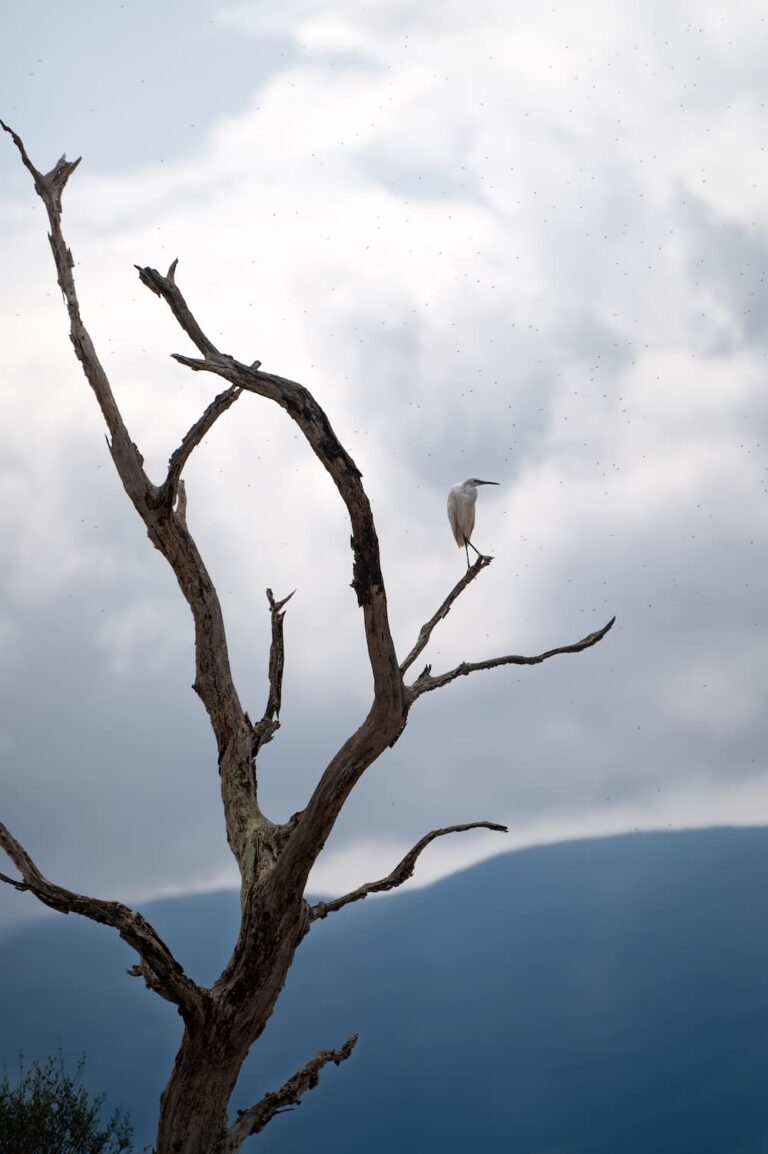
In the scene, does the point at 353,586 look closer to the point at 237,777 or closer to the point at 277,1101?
the point at 237,777

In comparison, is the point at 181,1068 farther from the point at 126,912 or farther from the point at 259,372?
the point at 259,372

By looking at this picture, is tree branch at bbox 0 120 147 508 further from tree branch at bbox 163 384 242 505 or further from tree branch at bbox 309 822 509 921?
tree branch at bbox 309 822 509 921

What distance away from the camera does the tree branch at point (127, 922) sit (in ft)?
19.2

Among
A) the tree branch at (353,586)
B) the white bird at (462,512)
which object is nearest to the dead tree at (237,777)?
the tree branch at (353,586)

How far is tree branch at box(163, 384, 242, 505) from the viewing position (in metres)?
6.66

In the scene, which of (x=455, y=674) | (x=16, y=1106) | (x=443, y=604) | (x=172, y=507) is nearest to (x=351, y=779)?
(x=455, y=674)

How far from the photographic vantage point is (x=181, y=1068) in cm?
616

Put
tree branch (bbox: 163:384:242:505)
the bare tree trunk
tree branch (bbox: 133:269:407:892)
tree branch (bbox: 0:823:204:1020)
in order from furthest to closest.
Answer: tree branch (bbox: 163:384:242:505) → the bare tree trunk → tree branch (bbox: 0:823:204:1020) → tree branch (bbox: 133:269:407:892)

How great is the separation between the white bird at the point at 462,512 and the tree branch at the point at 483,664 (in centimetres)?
350

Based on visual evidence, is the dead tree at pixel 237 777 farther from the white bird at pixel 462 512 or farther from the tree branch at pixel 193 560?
the white bird at pixel 462 512

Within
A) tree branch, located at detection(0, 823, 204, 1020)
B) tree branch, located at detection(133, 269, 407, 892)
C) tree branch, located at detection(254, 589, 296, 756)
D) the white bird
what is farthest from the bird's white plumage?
tree branch, located at detection(0, 823, 204, 1020)

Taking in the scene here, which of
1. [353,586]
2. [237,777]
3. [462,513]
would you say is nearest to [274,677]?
[237,777]

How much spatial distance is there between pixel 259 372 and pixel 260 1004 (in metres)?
3.17

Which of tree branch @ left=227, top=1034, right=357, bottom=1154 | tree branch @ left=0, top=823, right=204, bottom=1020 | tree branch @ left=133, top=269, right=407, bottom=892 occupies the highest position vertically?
tree branch @ left=133, top=269, right=407, bottom=892
